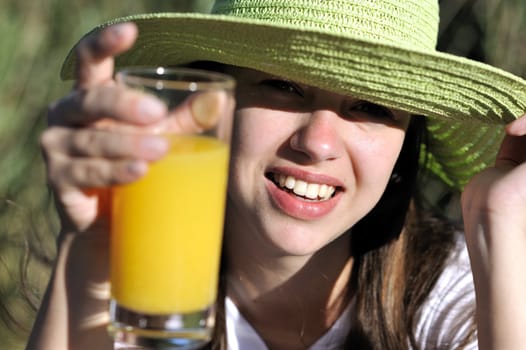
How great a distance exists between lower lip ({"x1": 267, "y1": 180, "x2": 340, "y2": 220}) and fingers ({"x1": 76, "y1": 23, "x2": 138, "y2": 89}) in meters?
0.69

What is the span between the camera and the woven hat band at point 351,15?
190 centimetres

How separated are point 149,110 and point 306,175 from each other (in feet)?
2.64

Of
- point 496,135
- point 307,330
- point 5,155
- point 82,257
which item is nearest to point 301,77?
point 82,257

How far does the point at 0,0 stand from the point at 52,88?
1.30 feet

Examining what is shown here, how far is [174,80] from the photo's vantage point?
51.6 inches

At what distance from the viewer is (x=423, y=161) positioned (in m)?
2.81

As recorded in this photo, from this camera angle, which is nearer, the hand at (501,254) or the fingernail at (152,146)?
the fingernail at (152,146)

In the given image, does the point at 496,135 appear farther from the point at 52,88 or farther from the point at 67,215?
the point at 52,88

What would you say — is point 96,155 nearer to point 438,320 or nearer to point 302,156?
point 302,156

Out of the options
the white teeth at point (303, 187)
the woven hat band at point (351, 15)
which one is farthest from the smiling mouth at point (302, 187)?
the woven hat band at point (351, 15)

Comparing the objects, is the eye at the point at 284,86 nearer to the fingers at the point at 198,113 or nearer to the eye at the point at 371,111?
the eye at the point at 371,111

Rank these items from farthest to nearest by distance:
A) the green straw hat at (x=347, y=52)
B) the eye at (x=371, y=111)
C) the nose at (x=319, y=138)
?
1. the eye at (x=371, y=111)
2. the nose at (x=319, y=138)
3. the green straw hat at (x=347, y=52)

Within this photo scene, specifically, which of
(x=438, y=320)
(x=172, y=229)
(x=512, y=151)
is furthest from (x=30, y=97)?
(x=172, y=229)

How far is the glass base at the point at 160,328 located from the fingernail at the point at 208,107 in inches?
12.1
